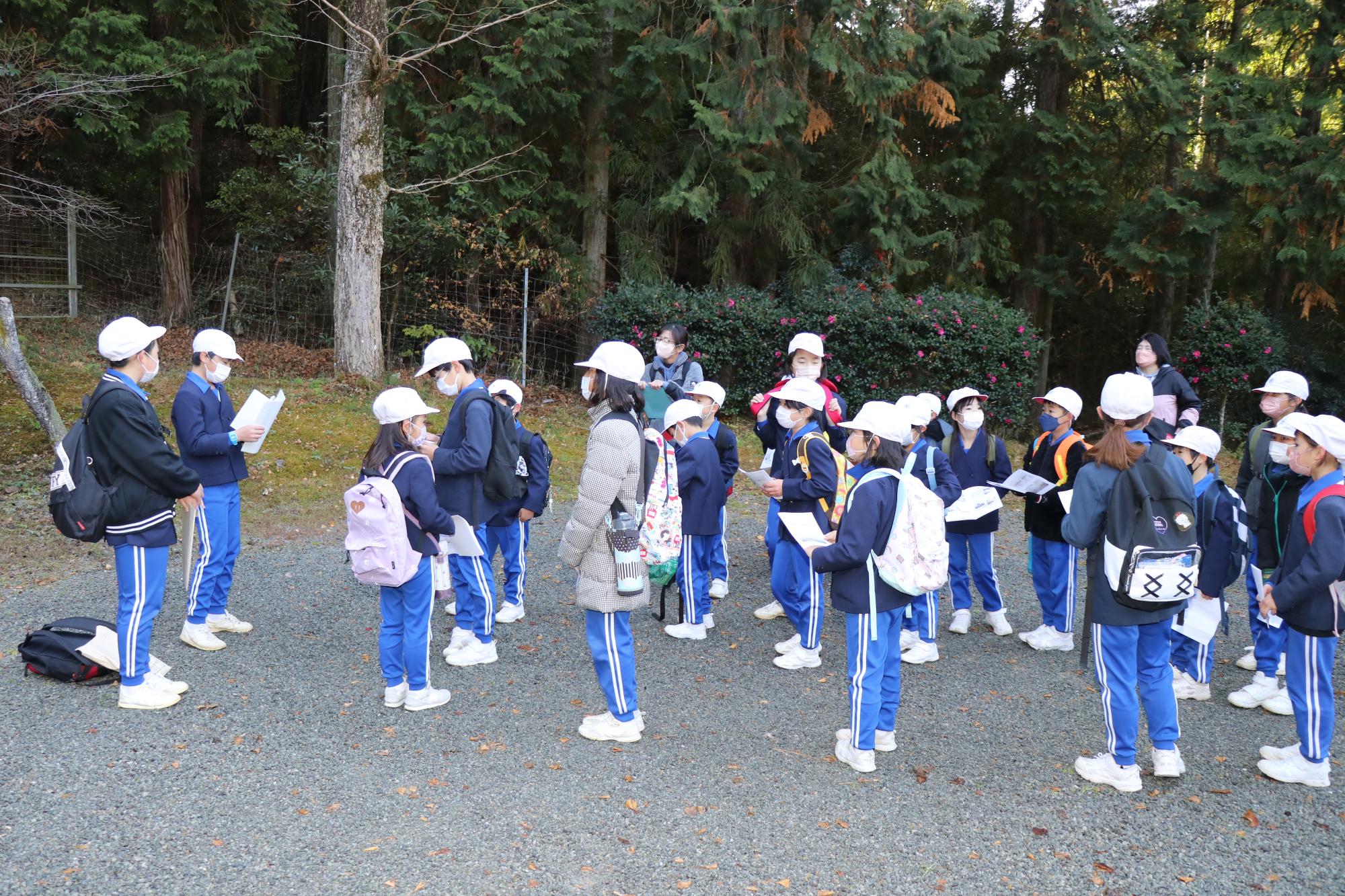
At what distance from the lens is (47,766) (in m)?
4.71

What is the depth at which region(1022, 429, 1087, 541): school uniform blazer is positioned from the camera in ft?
21.3

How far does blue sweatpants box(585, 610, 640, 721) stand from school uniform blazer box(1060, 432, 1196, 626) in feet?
7.44

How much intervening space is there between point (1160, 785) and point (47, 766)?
5.34 m

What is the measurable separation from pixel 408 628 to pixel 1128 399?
12.6 feet

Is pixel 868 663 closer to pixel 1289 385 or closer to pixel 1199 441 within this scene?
pixel 1199 441

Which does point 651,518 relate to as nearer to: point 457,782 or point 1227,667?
point 457,782

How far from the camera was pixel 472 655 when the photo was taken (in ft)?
20.6

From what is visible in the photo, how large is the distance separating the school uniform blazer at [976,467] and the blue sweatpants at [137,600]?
4.91 m

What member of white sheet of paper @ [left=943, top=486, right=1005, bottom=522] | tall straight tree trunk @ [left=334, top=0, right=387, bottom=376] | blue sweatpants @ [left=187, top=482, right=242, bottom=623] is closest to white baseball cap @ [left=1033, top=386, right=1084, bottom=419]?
white sheet of paper @ [left=943, top=486, right=1005, bottom=522]

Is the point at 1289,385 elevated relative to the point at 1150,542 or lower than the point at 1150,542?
elevated

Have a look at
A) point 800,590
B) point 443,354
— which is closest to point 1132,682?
point 800,590

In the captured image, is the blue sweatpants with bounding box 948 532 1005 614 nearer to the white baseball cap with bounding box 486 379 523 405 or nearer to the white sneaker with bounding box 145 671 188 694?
the white baseball cap with bounding box 486 379 523 405

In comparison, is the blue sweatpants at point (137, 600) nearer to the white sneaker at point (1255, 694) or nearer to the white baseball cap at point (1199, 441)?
the white baseball cap at point (1199, 441)

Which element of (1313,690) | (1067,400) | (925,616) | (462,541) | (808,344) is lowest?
(925,616)
